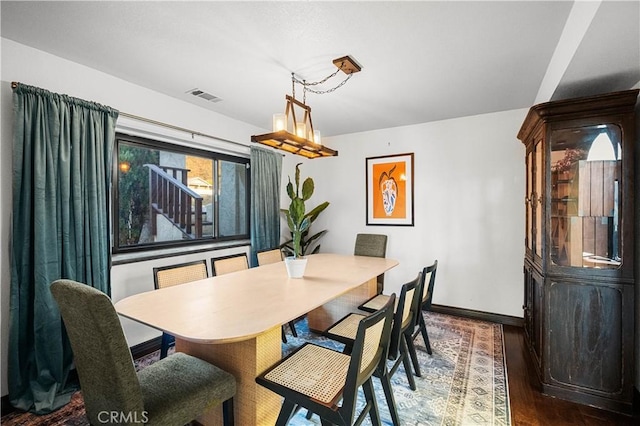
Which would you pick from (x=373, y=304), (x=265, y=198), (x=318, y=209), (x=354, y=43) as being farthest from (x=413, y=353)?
(x=265, y=198)

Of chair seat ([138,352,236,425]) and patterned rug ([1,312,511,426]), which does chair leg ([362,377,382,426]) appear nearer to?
patterned rug ([1,312,511,426])

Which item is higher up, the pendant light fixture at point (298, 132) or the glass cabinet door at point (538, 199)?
the pendant light fixture at point (298, 132)

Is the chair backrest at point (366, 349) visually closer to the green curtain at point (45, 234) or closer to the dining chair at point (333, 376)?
the dining chair at point (333, 376)

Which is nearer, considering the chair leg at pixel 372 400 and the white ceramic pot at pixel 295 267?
the chair leg at pixel 372 400

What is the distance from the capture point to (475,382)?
7.61ft

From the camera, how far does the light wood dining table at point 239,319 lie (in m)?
1.42

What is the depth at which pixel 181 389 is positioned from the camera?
4.52 ft

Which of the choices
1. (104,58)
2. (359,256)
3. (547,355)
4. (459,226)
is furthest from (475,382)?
(104,58)

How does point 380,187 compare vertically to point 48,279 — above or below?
above

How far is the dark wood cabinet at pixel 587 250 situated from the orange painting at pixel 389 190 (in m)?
1.92

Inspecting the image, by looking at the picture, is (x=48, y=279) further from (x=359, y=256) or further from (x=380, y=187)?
(x=380, y=187)

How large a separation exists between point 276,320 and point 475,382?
1.81m

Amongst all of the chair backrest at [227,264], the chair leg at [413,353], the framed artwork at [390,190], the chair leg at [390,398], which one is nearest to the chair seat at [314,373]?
the chair leg at [390,398]

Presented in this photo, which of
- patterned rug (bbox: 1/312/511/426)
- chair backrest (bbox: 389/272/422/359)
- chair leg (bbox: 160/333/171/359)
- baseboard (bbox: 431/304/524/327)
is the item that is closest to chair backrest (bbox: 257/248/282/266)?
patterned rug (bbox: 1/312/511/426)
